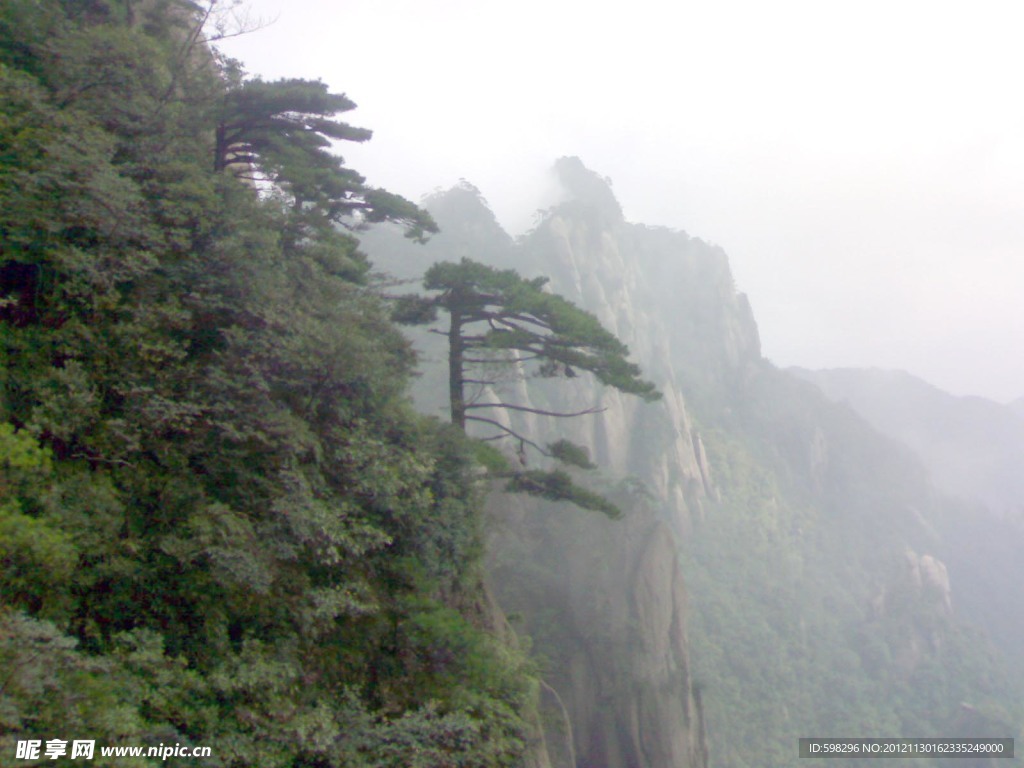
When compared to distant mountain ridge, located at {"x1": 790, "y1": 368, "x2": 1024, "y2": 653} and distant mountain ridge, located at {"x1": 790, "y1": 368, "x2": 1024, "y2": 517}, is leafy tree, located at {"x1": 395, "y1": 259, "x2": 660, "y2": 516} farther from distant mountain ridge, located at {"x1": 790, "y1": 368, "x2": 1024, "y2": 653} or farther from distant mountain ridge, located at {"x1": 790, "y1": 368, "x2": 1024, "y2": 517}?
distant mountain ridge, located at {"x1": 790, "y1": 368, "x2": 1024, "y2": 517}

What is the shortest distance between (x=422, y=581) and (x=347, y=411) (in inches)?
86.1

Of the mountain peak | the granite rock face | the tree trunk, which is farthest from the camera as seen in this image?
the mountain peak

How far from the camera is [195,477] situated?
6574mm

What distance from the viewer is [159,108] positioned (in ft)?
29.2

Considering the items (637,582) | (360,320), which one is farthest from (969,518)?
(360,320)

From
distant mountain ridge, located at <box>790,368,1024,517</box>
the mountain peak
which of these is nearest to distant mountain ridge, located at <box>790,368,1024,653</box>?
distant mountain ridge, located at <box>790,368,1024,517</box>

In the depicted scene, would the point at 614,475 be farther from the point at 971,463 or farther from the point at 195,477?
the point at 971,463

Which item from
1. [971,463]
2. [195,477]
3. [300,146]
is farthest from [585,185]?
[971,463]

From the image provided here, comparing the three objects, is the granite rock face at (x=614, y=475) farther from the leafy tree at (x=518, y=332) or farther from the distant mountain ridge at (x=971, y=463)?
the distant mountain ridge at (x=971, y=463)

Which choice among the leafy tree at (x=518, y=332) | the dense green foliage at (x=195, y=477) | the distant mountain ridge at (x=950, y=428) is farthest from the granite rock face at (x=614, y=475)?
the distant mountain ridge at (x=950, y=428)

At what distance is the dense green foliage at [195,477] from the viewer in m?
5.16

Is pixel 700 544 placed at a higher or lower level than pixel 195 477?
lower

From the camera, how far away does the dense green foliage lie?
5156 mm

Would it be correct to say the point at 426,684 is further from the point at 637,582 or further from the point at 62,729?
the point at 637,582
